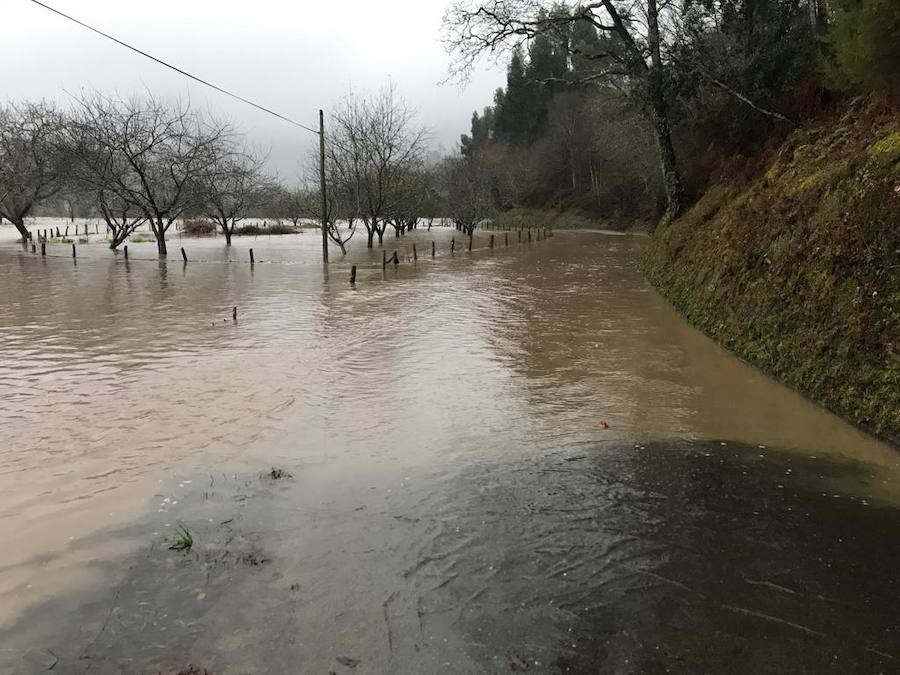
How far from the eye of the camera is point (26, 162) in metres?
37.6

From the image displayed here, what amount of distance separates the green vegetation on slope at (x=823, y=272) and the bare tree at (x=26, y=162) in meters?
38.5

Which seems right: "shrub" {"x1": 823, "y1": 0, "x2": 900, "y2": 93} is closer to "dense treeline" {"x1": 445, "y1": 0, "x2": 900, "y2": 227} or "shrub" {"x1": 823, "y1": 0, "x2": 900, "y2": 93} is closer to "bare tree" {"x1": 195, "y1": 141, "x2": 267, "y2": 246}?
"dense treeline" {"x1": 445, "y1": 0, "x2": 900, "y2": 227}

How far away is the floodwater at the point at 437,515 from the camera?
3299 millimetres

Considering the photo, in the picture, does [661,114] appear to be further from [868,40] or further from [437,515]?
[437,515]

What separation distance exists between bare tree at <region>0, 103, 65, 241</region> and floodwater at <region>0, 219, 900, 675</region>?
33.6 m

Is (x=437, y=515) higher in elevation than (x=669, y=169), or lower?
lower

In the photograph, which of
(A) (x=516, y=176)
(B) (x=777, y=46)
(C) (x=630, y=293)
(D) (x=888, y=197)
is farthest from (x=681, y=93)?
(A) (x=516, y=176)

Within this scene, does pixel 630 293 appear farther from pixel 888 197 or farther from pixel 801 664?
pixel 801 664

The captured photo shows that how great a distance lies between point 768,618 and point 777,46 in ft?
60.5

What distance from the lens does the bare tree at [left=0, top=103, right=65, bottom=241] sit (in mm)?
36344

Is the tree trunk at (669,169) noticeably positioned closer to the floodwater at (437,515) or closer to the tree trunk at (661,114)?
the tree trunk at (661,114)

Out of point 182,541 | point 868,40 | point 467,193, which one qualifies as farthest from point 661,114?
point 467,193

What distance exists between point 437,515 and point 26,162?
4478cm

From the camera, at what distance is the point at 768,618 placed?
3422 mm
